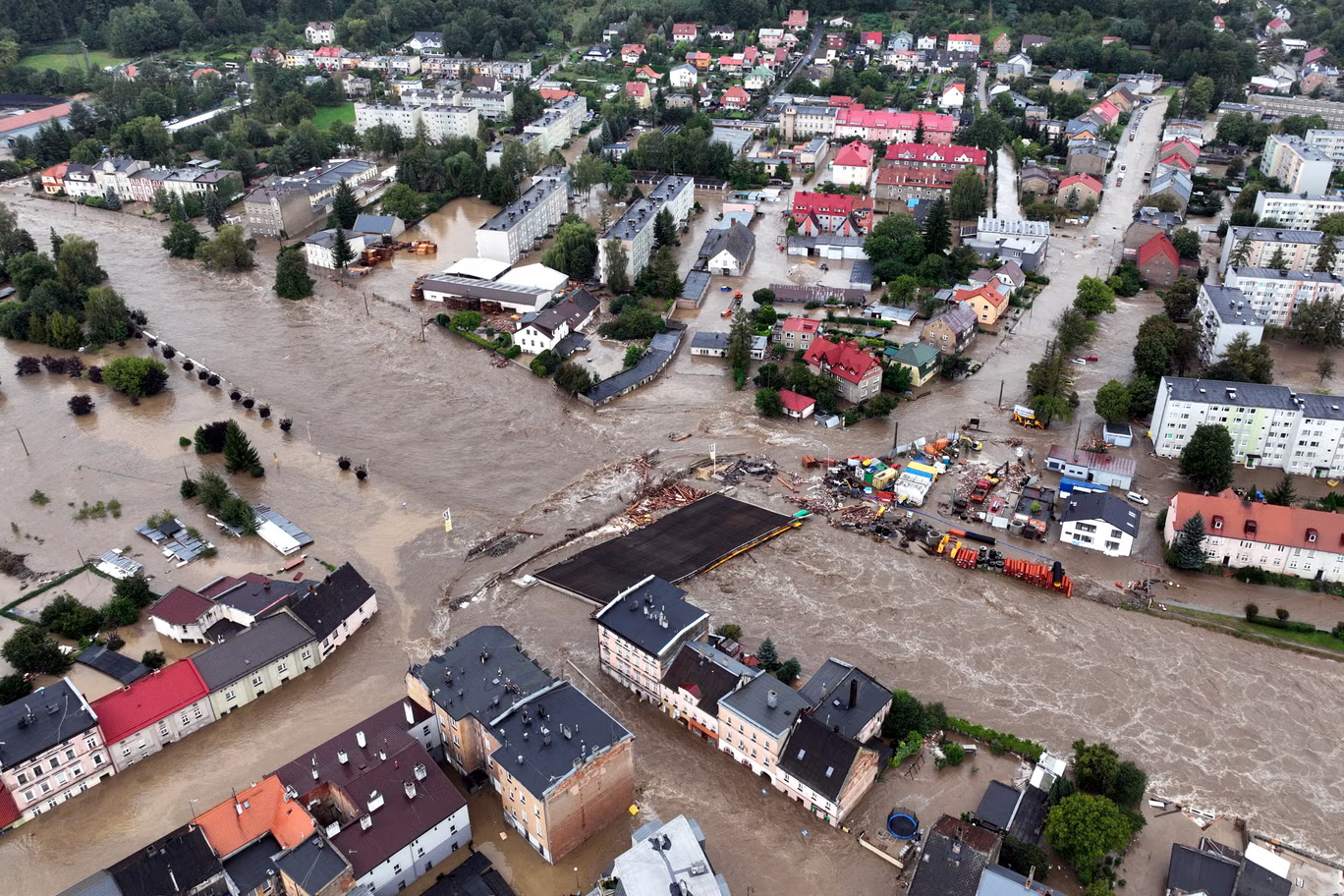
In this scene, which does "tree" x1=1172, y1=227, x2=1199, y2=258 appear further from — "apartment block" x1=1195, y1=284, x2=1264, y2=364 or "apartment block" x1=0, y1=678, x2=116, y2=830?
"apartment block" x1=0, y1=678, x2=116, y2=830

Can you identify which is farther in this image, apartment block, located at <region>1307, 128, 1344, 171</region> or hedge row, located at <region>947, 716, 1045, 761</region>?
apartment block, located at <region>1307, 128, 1344, 171</region>

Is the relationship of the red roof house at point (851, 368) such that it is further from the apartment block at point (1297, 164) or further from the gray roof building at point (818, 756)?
the apartment block at point (1297, 164)

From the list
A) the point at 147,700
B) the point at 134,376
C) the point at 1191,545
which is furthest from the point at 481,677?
the point at 134,376

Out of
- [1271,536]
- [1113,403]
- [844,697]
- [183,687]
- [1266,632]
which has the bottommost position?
[1266,632]

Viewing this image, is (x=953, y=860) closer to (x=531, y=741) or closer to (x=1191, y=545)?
(x=531, y=741)

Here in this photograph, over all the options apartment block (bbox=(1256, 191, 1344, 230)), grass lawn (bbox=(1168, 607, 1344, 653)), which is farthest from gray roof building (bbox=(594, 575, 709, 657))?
apartment block (bbox=(1256, 191, 1344, 230))

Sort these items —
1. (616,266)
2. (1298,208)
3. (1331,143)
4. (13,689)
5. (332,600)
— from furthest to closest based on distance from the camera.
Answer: (1331,143)
(1298,208)
(616,266)
(332,600)
(13,689)
